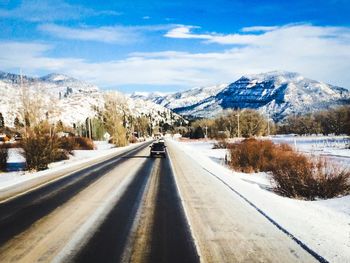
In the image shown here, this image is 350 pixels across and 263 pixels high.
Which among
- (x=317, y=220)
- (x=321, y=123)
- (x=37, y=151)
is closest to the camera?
(x=317, y=220)

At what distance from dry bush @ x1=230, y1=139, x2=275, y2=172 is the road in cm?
1211

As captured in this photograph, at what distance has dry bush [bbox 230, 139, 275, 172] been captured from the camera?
2656 centimetres

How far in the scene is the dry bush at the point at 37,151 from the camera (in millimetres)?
26000

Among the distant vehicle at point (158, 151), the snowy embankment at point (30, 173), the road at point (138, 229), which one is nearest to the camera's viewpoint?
the road at point (138, 229)

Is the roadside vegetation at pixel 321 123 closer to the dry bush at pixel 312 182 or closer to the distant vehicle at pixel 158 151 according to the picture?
the distant vehicle at pixel 158 151

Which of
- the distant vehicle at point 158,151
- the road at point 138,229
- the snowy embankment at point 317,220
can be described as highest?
the distant vehicle at point 158,151

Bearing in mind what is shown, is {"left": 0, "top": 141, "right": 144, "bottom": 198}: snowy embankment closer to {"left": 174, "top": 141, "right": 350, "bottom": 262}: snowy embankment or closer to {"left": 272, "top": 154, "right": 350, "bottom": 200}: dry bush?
{"left": 174, "top": 141, "right": 350, "bottom": 262}: snowy embankment

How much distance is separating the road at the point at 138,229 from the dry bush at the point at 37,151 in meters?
11.8

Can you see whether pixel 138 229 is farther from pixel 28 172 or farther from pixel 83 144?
pixel 83 144

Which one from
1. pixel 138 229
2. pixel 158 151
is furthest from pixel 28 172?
pixel 138 229

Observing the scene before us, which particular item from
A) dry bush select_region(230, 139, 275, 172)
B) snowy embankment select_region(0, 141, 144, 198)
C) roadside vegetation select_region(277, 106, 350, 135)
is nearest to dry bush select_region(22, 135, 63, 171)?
snowy embankment select_region(0, 141, 144, 198)

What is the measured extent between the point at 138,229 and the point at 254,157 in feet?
65.0

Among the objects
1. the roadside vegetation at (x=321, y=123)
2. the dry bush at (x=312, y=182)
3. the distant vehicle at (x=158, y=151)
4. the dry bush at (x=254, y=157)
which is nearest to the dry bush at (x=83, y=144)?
the distant vehicle at (x=158, y=151)

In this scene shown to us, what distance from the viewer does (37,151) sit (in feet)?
85.9
